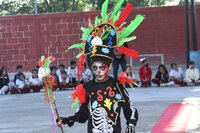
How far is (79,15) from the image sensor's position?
67.1ft

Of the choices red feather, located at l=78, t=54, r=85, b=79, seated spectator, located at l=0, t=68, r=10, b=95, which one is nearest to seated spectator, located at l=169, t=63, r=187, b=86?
seated spectator, located at l=0, t=68, r=10, b=95

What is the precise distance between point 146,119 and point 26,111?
347cm

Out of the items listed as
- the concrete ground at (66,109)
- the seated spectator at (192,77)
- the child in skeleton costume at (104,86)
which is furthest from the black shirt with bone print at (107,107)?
the seated spectator at (192,77)

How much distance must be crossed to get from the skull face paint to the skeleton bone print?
0.30 metres

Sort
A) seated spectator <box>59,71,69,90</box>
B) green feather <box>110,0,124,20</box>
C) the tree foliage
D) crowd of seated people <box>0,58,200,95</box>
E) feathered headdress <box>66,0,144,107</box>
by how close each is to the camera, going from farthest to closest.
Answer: the tree foliage < seated spectator <box>59,71,69,90</box> < crowd of seated people <box>0,58,200,95</box> < green feather <box>110,0,124,20</box> < feathered headdress <box>66,0,144,107</box>

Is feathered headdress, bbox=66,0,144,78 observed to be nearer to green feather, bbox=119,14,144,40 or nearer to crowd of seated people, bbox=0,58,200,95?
green feather, bbox=119,14,144,40

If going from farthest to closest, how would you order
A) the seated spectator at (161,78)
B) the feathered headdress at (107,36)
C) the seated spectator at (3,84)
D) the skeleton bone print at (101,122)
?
the seated spectator at (3,84), the seated spectator at (161,78), the feathered headdress at (107,36), the skeleton bone print at (101,122)

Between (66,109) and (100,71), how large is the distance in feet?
22.9

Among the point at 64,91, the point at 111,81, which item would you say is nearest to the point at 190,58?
the point at 64,91

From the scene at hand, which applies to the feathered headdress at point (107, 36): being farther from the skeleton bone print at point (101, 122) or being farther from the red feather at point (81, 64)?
the skeleton bone print at point (101, 122)

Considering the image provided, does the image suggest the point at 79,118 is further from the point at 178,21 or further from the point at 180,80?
the point at 178,21

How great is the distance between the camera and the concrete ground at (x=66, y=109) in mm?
9133

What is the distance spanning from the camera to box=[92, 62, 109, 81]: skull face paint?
478cm

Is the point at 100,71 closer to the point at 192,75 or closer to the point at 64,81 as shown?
the point at 192,75
